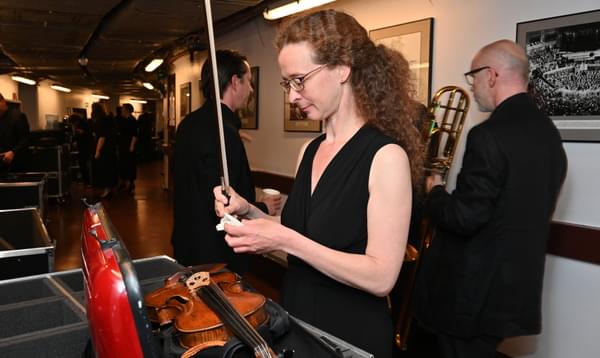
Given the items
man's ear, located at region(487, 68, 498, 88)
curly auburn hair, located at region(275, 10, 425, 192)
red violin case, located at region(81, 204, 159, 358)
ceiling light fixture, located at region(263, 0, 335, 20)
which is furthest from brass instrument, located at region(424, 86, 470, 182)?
red violin case, located at region(81, 204, 159, 358)

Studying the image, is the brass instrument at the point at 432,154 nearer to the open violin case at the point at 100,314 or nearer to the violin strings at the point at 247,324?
the open violin case at the point at 100,314

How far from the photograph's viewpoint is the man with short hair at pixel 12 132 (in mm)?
6098

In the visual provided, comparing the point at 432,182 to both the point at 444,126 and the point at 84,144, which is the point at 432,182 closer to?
the point at 444,126

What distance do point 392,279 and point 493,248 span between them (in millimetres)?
1066

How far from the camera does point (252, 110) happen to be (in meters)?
5.77

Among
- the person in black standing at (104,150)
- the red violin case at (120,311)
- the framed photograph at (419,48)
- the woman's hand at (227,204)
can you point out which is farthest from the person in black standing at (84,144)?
the red violin case at (120,311)

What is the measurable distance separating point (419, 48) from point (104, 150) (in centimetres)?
696

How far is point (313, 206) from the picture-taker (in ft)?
4.63

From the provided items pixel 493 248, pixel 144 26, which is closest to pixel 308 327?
pixel 493 248

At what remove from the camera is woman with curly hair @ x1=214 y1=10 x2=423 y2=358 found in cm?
123

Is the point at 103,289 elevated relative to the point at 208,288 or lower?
elevated

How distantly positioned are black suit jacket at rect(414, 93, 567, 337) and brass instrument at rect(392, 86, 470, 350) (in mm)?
723

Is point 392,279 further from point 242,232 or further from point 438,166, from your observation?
point 438,166

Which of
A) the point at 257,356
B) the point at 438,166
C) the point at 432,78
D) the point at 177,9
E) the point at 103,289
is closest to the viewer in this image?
the point at 103,289
